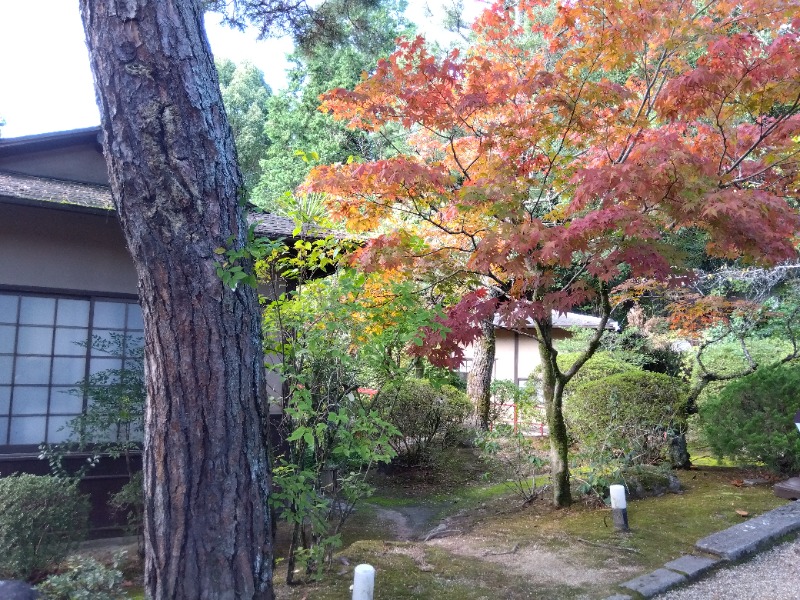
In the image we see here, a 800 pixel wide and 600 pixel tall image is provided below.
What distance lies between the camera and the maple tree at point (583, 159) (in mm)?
4520

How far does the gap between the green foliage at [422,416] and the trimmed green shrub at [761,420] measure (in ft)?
11.8

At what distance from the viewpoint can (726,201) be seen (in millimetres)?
4199

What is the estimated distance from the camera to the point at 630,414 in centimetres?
801

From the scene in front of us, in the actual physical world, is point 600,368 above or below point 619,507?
above

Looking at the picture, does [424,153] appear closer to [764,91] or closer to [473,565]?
[764,91]

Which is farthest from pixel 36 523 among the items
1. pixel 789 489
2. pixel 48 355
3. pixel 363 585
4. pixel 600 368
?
pixel 600 368

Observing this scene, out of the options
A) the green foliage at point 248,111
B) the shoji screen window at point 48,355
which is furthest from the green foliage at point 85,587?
the green foliage at point 248,111

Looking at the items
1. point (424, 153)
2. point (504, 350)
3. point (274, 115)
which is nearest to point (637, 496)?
point (424, 153)

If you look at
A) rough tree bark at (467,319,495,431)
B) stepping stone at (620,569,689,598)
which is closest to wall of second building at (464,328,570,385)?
rough tree bark at (467,319,495,431)

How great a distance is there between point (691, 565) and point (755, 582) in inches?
16.5

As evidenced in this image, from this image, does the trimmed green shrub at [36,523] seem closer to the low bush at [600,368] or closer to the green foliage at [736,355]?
the low bush at [600,368]

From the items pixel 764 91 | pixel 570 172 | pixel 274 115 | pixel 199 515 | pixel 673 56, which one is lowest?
pixel 199 515

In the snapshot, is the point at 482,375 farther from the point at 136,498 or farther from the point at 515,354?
the point at 136,498

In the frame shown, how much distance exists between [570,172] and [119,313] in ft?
16.7
